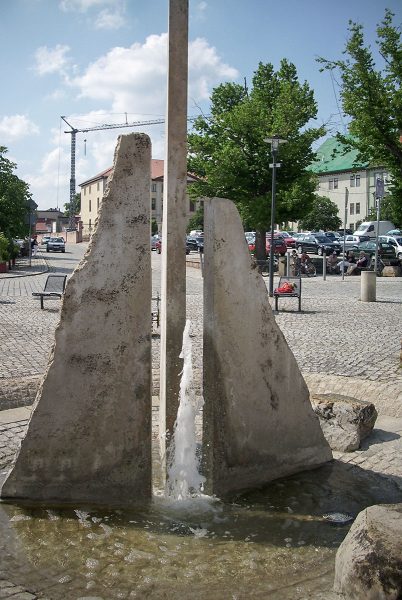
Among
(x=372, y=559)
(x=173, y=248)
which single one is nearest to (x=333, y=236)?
(x=173, y=248)

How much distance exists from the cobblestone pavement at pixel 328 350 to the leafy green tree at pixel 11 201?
1018cm

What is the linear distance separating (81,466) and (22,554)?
76 centimetres

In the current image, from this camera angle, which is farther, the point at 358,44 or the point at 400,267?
the point at 400,267

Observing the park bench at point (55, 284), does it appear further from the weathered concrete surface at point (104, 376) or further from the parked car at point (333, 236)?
the parked car at point (333, 236)

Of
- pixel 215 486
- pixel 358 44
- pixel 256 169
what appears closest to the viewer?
pixel 215 486

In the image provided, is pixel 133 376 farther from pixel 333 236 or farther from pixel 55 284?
pixel 333 236

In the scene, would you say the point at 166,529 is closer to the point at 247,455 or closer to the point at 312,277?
the point at 247,455

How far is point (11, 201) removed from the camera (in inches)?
1146

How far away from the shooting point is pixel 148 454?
13.7 feet

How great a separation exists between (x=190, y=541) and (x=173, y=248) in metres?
1.97

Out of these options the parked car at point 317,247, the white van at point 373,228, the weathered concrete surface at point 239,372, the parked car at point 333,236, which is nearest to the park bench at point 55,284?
the weathered concrete surface at point 239,372

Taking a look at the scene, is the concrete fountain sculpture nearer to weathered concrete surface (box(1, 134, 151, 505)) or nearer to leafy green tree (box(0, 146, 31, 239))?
weathered concrete surface (box(1, 134, 151, 505))

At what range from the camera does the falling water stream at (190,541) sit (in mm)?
3102

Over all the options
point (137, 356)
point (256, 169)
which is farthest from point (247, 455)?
point (256, 169)
